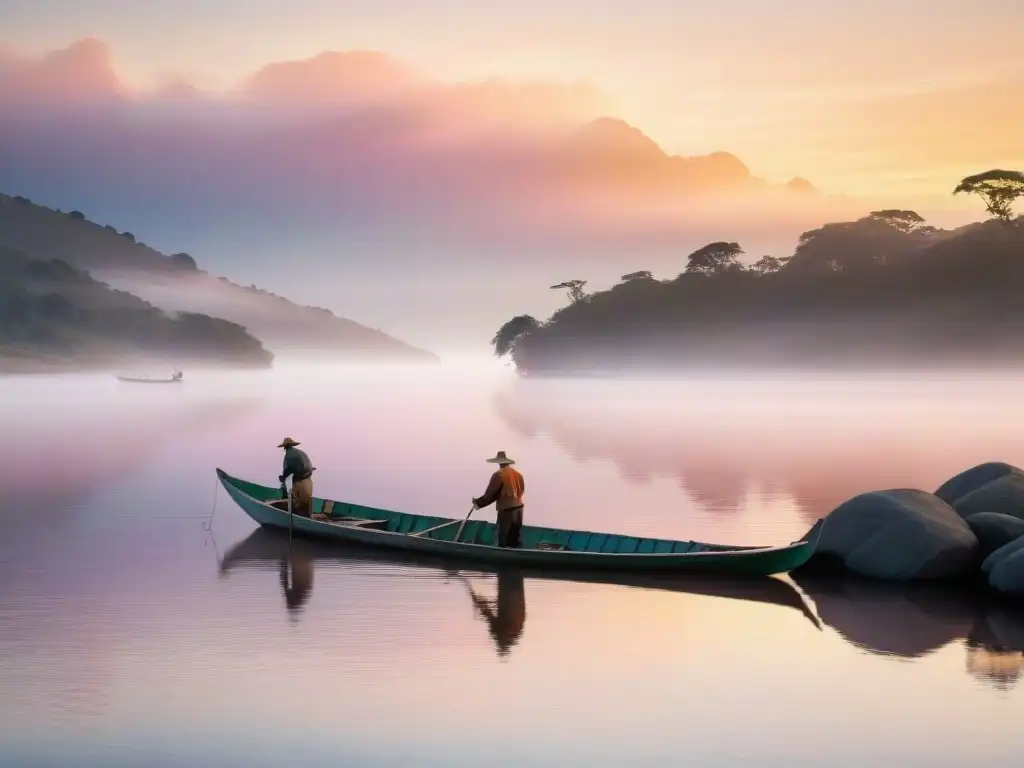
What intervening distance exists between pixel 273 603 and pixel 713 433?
189 ft

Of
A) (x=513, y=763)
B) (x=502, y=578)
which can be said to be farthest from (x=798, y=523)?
(x=513, y=763)

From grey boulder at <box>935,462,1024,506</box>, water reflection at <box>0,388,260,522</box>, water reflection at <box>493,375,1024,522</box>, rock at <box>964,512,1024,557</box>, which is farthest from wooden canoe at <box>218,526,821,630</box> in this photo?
water reflection at <box>493,375,1024,522</box>

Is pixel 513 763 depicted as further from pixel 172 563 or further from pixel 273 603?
pixel 172 563

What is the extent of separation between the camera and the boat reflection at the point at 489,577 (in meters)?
22.6

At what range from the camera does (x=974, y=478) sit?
Answer: 29547 mm

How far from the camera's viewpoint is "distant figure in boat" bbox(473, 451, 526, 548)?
87.7ft

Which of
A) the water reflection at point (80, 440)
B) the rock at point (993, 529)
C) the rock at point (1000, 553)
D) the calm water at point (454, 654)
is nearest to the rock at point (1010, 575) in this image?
the rock at point (1000, 553)

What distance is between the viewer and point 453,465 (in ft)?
175

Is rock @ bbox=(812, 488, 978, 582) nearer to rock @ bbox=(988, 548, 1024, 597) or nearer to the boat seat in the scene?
rock @ bbox=(988, 548, 1024, 597)

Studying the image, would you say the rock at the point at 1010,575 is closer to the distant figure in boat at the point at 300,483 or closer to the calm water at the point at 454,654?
the calm water at the point at 454,654

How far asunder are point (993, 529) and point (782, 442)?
44.4 metres

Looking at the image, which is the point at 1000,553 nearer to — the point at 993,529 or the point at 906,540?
the point at 993,529

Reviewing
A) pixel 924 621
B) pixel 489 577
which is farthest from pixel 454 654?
pixel 924 621

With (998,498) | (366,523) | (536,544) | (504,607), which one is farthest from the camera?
(366,523)
